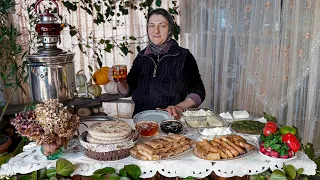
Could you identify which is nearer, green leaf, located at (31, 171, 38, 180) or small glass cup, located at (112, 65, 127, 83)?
green leaf, located at (31, 171, 38, 180)

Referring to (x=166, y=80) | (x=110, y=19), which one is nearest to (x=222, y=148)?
(x=166, y=80)

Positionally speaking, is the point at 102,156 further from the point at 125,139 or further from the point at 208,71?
the point at 208,71

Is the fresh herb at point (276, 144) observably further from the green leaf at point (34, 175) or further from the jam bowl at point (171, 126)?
the green leaf at point (34, 175)

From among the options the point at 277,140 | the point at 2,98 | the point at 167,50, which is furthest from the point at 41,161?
the point at 2,98

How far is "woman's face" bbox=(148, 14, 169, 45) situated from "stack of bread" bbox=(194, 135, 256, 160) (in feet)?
3.49

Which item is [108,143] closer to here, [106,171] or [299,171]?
[106,171]

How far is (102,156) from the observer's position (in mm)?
1405

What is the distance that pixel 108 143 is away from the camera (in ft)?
4.57

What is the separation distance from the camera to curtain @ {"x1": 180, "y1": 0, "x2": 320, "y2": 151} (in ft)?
8.76

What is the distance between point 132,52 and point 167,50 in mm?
1706

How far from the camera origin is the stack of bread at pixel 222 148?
1.40 meters

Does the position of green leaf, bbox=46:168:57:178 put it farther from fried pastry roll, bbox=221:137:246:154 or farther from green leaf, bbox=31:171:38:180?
fried pastry roll, bbox=221:137:246:154

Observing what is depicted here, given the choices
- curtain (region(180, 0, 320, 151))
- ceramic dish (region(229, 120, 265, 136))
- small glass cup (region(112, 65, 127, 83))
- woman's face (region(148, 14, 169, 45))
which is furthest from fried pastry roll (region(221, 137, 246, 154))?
curtain (region(180, 0, 320, 151))

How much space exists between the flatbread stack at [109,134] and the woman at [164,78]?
3.06 ft
